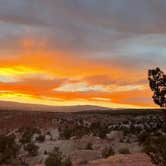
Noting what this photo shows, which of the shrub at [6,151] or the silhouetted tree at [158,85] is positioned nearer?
the silhouetted tree at [158,85]

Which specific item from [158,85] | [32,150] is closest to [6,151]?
[32,150]

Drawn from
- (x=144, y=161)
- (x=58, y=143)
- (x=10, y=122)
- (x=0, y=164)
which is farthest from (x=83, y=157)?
(x=10, y=122)

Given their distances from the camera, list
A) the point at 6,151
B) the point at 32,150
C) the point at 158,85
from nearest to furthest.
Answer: the point at 158,85 → the point at 6,151 → the point at 32,150

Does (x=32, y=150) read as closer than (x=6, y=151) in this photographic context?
No

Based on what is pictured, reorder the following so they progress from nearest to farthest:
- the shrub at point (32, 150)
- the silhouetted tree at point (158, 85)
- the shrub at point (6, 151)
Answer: the silhouetted tree at point (158, 85)
the shrub at point (6, 151)
the shrub at point (32, 150)

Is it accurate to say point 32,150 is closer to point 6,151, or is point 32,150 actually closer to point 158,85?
point 6,151

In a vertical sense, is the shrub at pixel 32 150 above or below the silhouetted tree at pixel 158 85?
below

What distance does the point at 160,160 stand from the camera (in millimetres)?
19250

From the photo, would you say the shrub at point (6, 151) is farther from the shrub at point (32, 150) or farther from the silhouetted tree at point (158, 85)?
the silhouetted tree at point (158, 85)

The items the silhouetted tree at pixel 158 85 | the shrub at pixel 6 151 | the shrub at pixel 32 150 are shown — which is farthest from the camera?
the shrub at pixel 32 150

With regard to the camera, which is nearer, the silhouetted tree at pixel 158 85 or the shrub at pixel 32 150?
the silhouetted tree at pixel 158 85

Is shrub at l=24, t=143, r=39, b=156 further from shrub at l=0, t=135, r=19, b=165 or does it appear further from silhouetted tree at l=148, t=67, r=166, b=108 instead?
silhouetted tree at l=148, t=67, r=166, b=108

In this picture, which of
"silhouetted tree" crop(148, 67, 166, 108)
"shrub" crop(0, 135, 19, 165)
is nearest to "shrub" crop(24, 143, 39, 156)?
"shrub" crop(0, 135, 19, 165)

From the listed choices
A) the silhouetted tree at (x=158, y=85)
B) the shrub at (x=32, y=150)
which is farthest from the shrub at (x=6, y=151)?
the silhouetted tree at (x=158, y=85)
